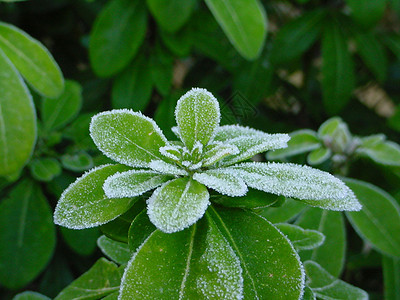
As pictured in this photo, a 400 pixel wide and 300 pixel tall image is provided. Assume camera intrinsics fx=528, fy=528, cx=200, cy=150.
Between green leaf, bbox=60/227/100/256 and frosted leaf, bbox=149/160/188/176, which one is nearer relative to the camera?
frosted leaf, bbox=149/160/188/176

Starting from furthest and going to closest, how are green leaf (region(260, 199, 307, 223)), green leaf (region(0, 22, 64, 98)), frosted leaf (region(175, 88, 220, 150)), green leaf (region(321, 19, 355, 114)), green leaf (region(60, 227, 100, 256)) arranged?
1. green leaf (region(321, 19, 355, 114))
2. green leaf (region(60, 227, 100, 256))
3. green leaf (region(0, 22, 64, 98))
4. green leaf (region(260, 199, 307, 223))
5. frosted leaf (region(175, 88, 220, 150))

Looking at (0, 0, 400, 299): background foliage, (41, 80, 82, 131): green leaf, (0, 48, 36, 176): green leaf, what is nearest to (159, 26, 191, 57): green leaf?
(0, 0, 400, 299): background foliage

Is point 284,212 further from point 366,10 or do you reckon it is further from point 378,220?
point 366,10

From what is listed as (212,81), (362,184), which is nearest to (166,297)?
(362,184)

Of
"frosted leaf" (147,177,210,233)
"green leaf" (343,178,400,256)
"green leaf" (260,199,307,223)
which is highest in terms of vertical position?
"frosted leaf" (147,177,210,233)

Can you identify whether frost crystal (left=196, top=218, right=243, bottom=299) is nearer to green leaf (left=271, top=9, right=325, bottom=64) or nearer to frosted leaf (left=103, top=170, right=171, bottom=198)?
frosted leaf (left=103, top=170, right=171, bottom=198)

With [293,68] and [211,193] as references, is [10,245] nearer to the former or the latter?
[211,193]
